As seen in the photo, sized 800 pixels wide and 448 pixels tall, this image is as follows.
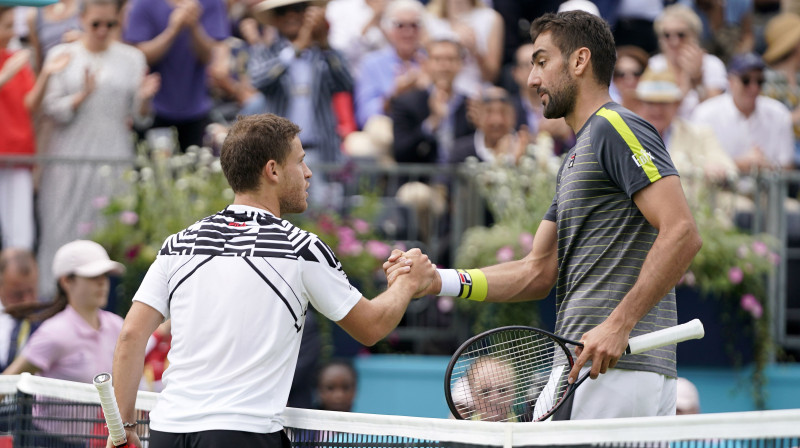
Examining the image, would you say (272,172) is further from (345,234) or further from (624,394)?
(345,234)

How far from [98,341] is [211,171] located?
227 centimetres

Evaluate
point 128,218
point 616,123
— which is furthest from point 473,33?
point 616,123

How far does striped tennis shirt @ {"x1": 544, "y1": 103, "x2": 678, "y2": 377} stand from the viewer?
420cm

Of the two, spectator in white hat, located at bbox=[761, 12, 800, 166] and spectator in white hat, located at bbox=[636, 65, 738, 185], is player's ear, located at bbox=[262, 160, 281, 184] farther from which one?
spectator in white hat, located at bbox=[761, 12, 800, 166]

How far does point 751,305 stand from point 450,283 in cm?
470

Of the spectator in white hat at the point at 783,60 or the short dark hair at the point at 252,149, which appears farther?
the spectator in white hat at the point at 783,60

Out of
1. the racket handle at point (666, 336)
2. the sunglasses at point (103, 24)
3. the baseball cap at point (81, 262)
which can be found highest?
the sunglasses at point (103, 24)

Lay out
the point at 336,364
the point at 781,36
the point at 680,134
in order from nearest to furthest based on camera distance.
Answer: the point at 336,364 → the point at 680,134 → the point at 781,36

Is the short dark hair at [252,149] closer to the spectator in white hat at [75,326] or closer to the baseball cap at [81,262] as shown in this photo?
the spectator in white hat at [75,326]

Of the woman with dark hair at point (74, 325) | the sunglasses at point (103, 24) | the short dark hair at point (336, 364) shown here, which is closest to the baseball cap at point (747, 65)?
the short dark hair at point (336, 364)

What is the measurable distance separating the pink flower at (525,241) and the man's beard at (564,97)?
4081 mm

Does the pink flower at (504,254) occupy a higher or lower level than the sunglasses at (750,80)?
lower

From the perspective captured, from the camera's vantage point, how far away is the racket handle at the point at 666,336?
4031mm

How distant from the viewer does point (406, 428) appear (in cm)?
412
